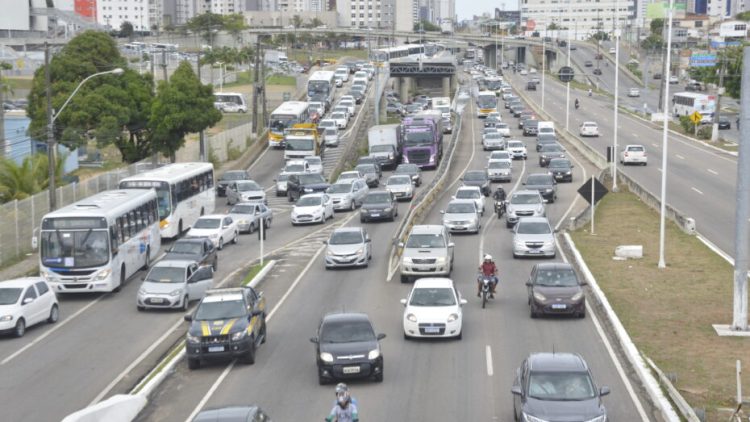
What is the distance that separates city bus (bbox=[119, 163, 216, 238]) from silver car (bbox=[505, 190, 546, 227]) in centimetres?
1440

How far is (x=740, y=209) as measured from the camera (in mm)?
26844

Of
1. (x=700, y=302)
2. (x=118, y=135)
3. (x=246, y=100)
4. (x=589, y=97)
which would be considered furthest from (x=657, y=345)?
(x=589, y=97)

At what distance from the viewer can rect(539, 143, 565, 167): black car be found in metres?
68.4

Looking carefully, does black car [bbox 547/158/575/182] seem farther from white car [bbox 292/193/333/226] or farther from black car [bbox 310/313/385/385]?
black car [bbox 310/313/385/385]

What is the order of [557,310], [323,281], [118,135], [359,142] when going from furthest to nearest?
[359,142] < [118,135] < [323,281] < [557,310]

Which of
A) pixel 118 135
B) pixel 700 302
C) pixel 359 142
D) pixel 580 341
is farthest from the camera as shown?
pixel 359 142

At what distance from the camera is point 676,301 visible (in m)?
30.3

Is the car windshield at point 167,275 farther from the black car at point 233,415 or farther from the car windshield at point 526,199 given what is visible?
the car windshield at point 526,199

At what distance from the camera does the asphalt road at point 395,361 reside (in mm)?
20844

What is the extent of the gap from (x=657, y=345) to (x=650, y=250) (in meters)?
15.3

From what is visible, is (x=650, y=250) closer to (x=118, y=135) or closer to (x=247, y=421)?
(x=247, y=421)

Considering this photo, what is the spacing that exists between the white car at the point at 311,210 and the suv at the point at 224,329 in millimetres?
23812

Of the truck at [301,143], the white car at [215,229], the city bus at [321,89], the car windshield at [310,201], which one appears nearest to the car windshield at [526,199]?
the car windshield at [310,201]

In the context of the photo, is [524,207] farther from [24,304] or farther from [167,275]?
[24,304]
